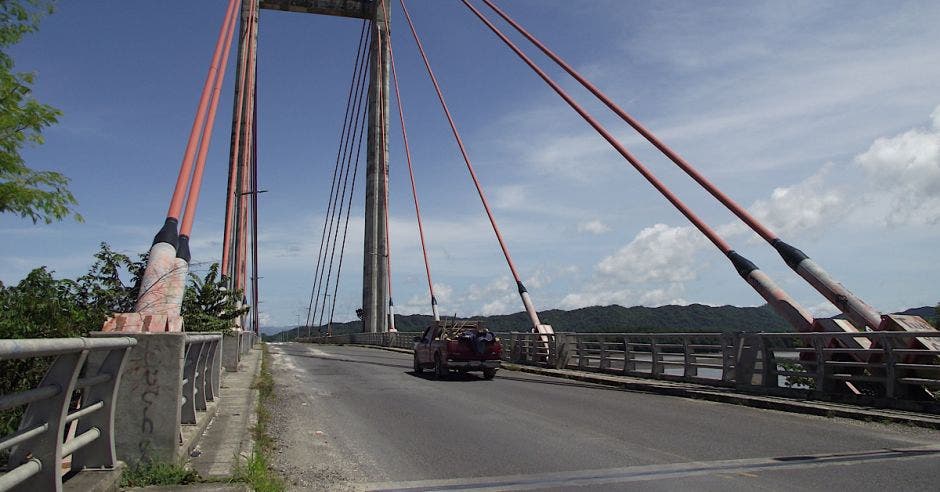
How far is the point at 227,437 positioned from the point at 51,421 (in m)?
4.29

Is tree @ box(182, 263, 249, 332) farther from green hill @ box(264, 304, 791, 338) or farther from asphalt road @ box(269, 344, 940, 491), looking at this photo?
green hill @ box(264, 304, 791, 338)

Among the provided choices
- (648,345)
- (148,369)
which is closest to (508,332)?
(648,345)

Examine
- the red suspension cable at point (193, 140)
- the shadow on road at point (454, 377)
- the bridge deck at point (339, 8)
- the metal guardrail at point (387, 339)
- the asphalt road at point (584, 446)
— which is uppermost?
the bridge deck at point (339, 8)

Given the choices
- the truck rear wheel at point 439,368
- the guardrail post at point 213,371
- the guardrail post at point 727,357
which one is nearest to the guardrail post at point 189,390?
the guardrail post at point 213,371

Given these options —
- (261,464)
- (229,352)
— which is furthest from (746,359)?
(229,352)

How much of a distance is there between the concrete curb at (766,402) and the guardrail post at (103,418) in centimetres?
1006

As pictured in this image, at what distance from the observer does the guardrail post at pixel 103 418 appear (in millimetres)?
5090

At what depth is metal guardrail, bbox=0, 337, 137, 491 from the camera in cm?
334

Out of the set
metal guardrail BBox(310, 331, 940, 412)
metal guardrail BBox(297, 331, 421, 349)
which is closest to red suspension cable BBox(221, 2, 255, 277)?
metal guardrail BBox(310, 331, 940, 412)

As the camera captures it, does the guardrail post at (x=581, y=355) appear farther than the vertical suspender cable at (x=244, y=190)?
No

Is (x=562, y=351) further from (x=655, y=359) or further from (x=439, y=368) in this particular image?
(x=655, y=359)

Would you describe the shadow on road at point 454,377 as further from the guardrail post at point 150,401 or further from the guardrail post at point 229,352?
the guardrail post at point 150,401

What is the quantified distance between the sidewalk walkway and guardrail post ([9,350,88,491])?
6.30 ft

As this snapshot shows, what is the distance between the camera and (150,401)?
5719 millimetres
